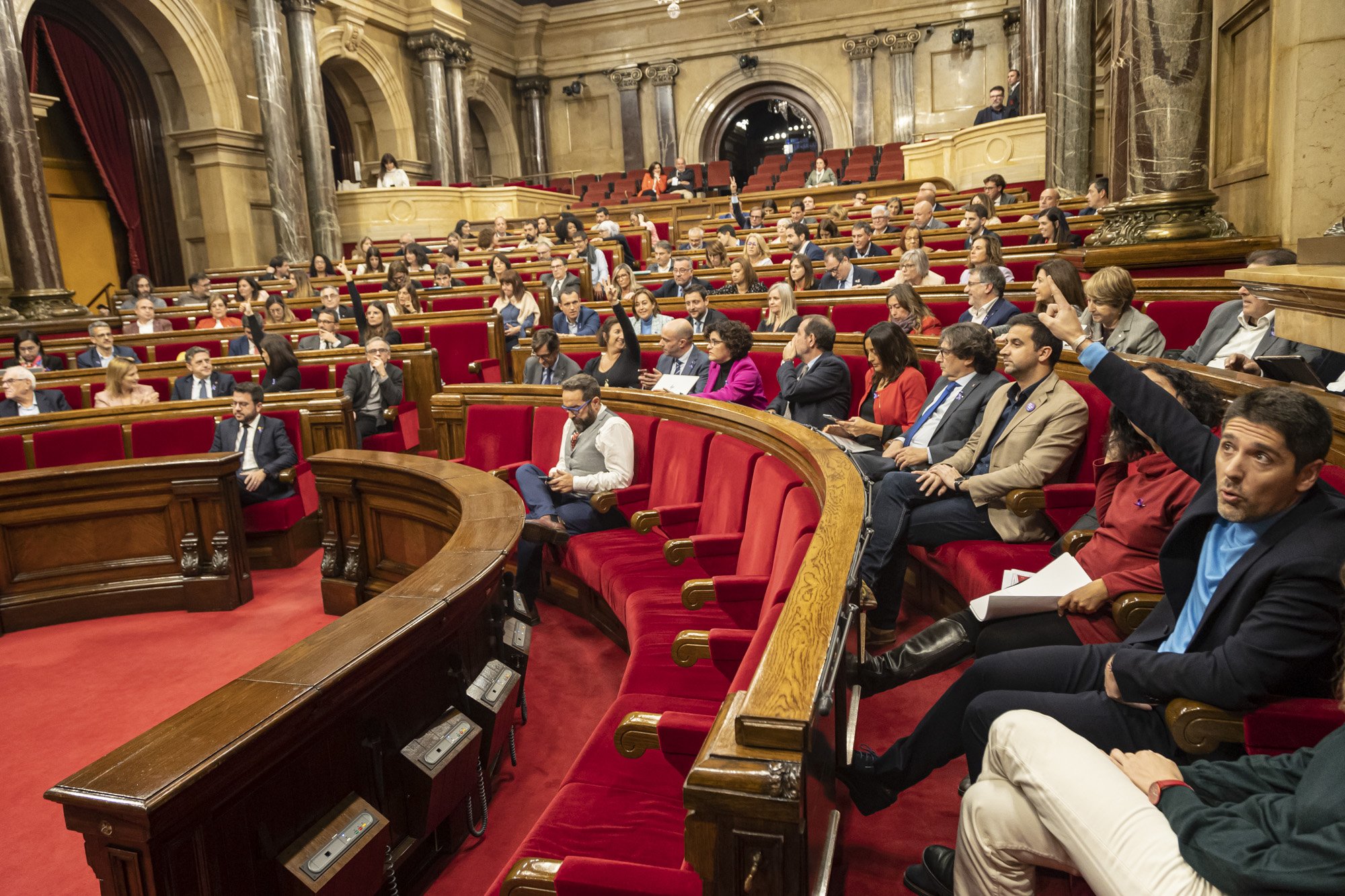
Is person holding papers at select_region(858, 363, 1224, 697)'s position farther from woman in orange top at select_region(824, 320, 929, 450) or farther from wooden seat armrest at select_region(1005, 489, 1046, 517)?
woman in orange top at select_region(824, 320, 929, 450)

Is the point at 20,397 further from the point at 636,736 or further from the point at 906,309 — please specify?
the point at 636,736

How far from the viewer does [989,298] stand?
3922 mm

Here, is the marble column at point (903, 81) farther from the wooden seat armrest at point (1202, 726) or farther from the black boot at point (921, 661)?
the wooden seat armrest at point (1202, 726)

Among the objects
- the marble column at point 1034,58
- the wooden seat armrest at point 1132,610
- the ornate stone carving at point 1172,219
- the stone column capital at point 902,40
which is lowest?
the wooden seat armrest at point 1132,610

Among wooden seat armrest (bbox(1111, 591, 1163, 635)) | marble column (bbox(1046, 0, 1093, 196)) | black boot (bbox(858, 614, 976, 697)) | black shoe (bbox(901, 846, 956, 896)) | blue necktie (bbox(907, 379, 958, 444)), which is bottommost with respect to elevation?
black shoe (bbox(901, 846, 956, 896))

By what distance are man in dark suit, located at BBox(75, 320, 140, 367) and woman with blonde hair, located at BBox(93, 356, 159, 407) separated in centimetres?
121

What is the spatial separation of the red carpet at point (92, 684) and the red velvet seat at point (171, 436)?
76 centimetres

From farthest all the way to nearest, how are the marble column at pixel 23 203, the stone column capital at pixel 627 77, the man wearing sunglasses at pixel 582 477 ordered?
1. the stone column capital at pixel 627 77
2. the marble column at pixel 23 203
3. the man wearing sunglasses at pixel 582 477

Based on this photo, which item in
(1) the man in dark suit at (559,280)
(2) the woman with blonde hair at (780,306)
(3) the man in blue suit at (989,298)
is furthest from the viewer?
(1) the man in dark suit at (559,280)

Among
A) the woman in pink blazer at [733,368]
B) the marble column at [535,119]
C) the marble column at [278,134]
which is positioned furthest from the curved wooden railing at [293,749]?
the marble column at [535,119]

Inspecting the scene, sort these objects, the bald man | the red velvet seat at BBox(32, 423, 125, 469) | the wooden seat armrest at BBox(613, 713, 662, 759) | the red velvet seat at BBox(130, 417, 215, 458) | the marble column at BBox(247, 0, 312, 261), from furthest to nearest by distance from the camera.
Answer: the marble column at BBox(247, 0, 312, 261)
the bald man
the red velvet seat at BBox(130, 417, 215, 458)
the red velvet seat at BBox(32, 423, 125, 469)
the wooden seat armrest at BBox(613, 713, 662, 759)

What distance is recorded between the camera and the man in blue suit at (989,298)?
3.88 meters

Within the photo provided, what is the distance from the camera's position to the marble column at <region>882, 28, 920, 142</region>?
1525cm

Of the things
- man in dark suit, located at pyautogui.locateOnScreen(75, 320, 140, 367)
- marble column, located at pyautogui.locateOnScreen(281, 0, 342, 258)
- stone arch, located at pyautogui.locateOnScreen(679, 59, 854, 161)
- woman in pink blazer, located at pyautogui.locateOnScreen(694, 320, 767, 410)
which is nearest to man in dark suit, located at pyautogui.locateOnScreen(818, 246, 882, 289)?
woman in pink blazer, located at pyautogui.locateOnScreen(694, 320, 767, 410)
